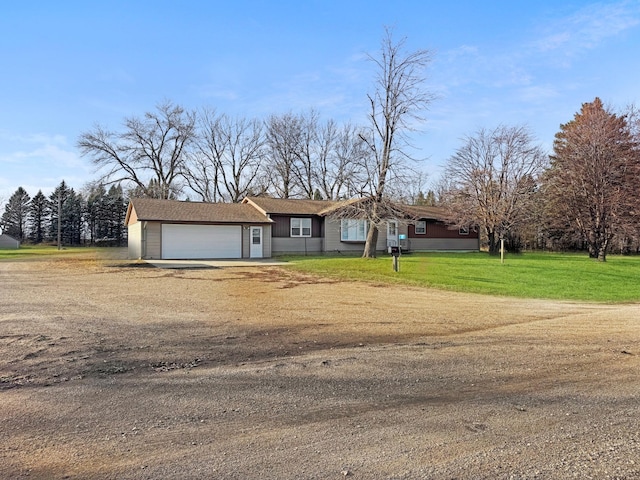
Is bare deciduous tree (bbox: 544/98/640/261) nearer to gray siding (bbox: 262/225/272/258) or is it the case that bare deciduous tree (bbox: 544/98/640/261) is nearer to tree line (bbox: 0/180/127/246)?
gray siding (bbox: 262/225/272/258)

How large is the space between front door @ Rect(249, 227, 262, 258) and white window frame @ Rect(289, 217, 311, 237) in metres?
2.66

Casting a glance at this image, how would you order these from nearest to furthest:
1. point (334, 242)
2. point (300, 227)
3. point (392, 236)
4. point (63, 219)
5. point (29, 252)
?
point (300, 227) → point (334, 242) → point (392, 236) → point (29, 252) → point (63, 219)

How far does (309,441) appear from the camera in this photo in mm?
3203

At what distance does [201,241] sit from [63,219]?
163 feet

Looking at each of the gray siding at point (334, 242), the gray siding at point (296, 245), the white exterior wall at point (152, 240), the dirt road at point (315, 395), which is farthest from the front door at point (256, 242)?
the dirt road at point (315, 395)

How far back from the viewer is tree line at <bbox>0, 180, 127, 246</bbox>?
211 ft

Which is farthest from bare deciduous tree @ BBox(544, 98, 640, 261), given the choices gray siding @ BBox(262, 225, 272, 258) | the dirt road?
the dirt road

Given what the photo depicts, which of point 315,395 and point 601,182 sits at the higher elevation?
point 601,182

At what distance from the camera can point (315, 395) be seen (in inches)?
164

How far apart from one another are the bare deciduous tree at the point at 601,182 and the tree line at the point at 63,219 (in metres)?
56.9

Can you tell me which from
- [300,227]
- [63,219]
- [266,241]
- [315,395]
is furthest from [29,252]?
[315,395]

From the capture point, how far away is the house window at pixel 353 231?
29844mm

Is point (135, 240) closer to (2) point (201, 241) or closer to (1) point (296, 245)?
(2) point (201, 241)

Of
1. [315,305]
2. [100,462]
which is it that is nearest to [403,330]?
[315,305]
